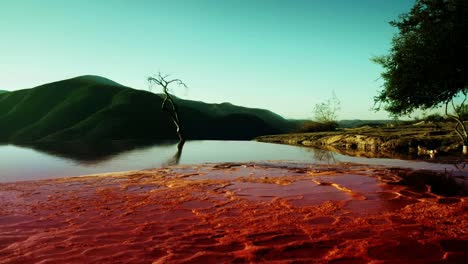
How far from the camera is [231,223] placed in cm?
718

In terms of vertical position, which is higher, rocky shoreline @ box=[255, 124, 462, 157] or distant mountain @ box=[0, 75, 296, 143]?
distant mountain @ box=[0, 75, 296, 143]

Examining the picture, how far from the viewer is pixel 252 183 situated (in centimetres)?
1238

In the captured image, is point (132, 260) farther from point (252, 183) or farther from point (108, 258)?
point (252, 183)

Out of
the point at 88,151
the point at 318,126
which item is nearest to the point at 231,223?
the point at 88,151

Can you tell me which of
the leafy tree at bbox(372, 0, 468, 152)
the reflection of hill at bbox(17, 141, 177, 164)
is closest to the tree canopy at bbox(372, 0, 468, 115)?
the leafy tree at bbox(372, 0, 468, 152)

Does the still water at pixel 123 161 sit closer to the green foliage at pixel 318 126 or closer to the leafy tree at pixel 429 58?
the leafy tree at pixel 429 58

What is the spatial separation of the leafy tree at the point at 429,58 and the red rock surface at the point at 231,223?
9.13 meters

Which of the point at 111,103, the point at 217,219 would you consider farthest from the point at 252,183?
the point at 111,103

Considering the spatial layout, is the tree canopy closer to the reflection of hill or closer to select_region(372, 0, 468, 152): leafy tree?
select_region(372, 0, 468, 152): leafy tree

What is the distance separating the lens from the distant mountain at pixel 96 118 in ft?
303

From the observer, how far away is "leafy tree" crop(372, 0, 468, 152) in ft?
55.4

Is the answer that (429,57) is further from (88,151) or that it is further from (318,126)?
(318,126)

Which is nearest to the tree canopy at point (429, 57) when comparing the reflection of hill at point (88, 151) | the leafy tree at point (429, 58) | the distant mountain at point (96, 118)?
the leafy tree at point (429, 58)

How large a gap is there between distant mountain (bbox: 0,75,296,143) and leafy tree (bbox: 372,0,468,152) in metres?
70.5
